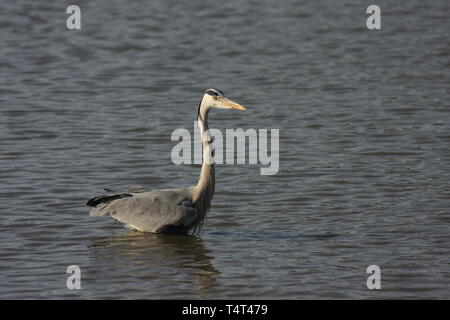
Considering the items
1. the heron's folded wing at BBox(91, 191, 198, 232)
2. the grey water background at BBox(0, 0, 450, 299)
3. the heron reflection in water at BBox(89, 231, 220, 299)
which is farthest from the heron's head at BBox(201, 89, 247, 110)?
the heron reflection in water at BBox(89, 231, 220, 299)

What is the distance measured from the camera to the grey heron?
1162 cm

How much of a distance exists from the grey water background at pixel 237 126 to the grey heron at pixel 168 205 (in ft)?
0.73

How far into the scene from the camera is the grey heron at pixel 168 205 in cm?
1162

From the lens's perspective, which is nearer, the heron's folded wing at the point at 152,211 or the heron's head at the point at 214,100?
the heron's folded wing at the point at 152,211

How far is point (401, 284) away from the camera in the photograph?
10.0 meters

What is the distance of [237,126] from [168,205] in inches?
214

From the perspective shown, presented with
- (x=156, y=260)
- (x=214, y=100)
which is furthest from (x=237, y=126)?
(x=156, y=260)

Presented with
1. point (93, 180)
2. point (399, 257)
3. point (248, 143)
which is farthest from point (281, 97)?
point (399, 257)

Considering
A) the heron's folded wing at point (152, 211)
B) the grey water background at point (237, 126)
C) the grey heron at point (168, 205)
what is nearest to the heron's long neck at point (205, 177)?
the grey heron at point (168, 205)

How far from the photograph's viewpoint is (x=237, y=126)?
16922mm

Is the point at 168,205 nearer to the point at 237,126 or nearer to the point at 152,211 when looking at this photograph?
the point at 152,211

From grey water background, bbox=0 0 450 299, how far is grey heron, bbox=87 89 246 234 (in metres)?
0.22

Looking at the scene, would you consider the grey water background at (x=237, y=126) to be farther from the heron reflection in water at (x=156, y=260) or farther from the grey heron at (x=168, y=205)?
→ the grey heron at (x=168, y=205)

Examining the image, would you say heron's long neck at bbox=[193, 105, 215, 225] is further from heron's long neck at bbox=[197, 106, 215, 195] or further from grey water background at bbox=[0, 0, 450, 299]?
grey water background at bbox=[0, 0, 450, 299]
